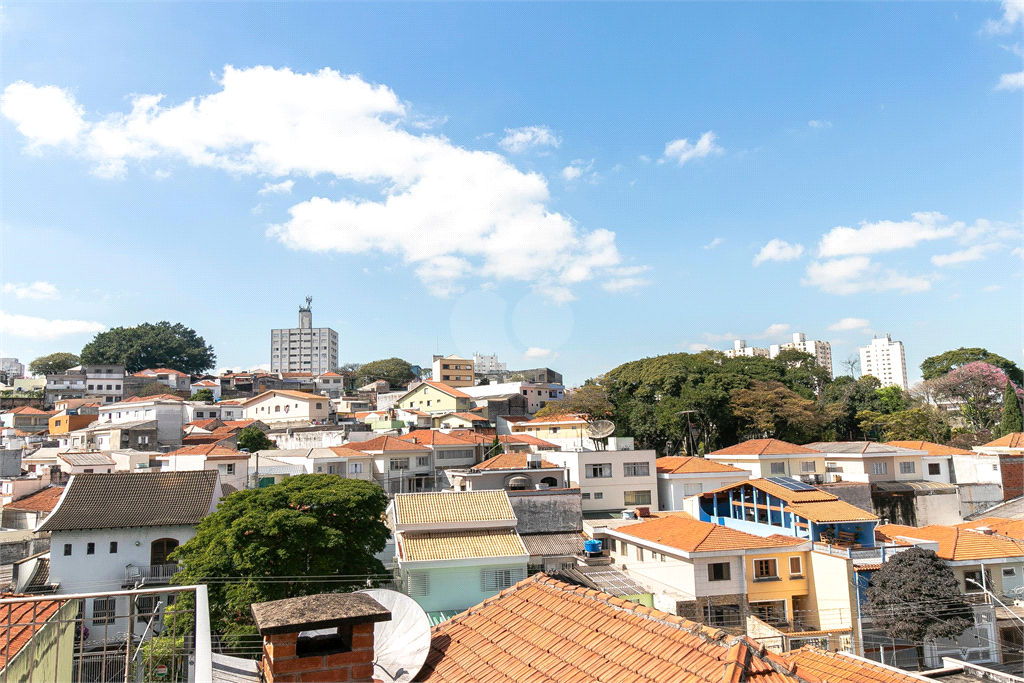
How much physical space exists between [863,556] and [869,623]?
77.4 inches

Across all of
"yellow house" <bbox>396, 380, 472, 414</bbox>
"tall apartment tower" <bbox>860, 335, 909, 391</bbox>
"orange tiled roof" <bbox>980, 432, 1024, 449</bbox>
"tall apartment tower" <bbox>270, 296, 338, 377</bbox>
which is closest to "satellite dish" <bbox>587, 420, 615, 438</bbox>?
"orange tiled roof" <bbox>980, 432, 1024, 449</bbox>

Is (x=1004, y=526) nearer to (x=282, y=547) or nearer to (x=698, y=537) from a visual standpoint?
(x=698, y=537)

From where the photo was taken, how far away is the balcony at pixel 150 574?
21.3 meters

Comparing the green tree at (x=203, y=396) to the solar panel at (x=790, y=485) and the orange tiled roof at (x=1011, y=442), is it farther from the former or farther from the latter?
the orange tiled roof at (x=1011, y=442)

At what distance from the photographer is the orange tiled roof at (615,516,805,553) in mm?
18484

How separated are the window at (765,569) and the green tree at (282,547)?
11.0 m

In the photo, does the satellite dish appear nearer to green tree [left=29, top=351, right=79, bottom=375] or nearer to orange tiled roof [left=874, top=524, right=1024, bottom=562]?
orange tiled roof [left=874, top=524, right=1024, bottom=562]

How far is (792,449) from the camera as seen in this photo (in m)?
32.8

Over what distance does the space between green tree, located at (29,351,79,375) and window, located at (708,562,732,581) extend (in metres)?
78.0

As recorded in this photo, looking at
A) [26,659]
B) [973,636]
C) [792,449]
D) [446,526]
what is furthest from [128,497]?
[792,449]

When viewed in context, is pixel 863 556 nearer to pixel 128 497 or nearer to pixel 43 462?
pixel 128 497

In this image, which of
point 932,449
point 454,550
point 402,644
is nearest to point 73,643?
point 402,644

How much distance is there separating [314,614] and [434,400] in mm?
52454

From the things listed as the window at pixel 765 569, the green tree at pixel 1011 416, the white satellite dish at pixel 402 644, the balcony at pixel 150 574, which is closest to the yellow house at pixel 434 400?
the balcony at pixel 150 574
